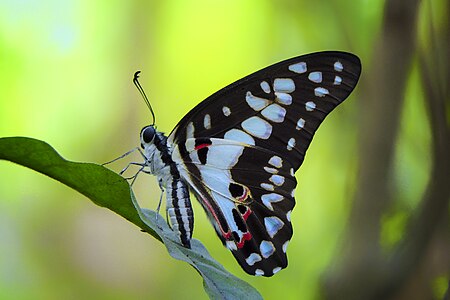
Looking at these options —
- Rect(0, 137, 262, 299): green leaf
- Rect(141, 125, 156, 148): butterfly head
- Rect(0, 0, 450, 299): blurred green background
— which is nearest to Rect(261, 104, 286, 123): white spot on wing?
Rect(141, 125, 156, 148): butterfly head

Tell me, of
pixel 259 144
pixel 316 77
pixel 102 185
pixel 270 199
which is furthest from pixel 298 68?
pixel 102 185

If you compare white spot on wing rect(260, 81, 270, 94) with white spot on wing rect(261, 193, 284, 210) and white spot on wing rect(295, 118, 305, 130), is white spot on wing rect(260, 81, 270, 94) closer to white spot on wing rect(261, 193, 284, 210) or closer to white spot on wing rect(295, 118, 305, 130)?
white spot on wing rect(295, 118, 305, 130)

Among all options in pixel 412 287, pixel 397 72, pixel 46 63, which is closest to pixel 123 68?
pixel 46 63

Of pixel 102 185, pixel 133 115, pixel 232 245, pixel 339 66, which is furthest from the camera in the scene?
pixel 133 115

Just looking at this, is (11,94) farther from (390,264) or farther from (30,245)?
(390,264)

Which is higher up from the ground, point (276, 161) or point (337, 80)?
point (337, 80)

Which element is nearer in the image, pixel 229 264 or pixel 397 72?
pixel 397 72

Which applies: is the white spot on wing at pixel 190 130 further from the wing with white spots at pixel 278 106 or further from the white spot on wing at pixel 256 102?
the white spot on wing at pixel 256 102

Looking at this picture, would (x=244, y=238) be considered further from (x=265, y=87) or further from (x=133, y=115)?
(x=133, y=115)
